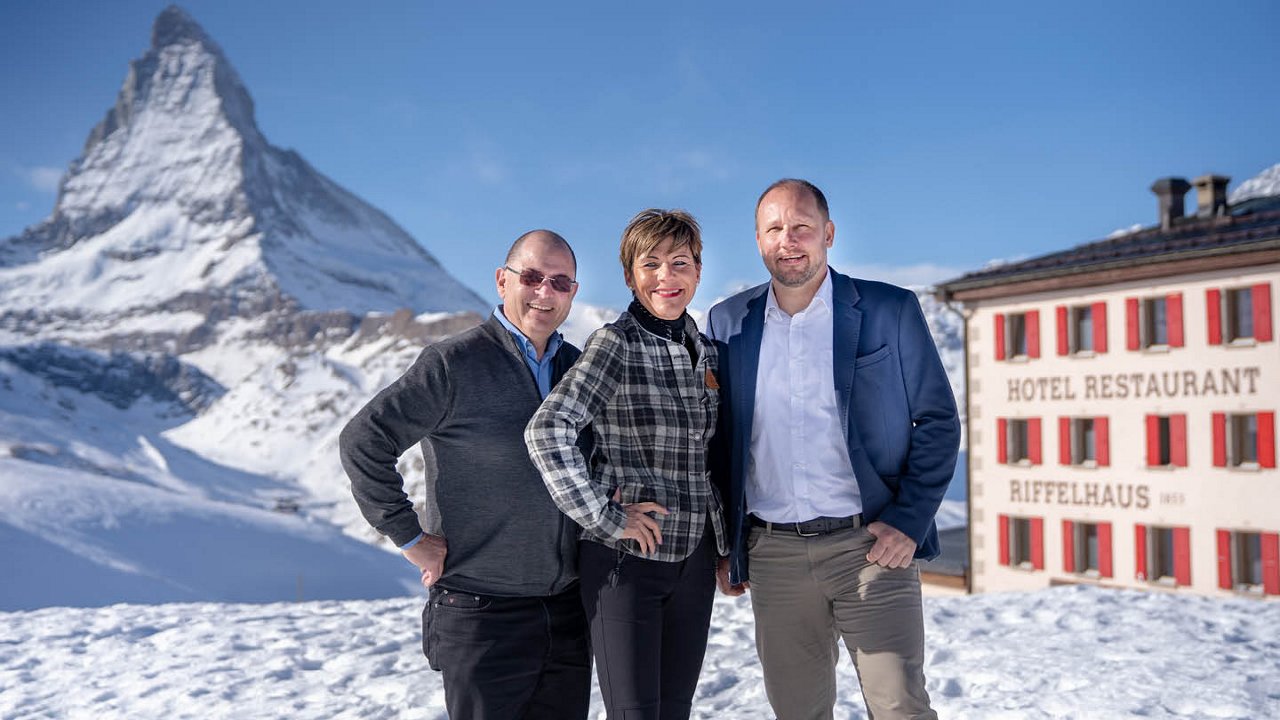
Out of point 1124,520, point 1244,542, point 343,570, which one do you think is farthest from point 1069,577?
point 343,570

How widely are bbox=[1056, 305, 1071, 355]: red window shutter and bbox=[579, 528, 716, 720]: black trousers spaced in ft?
77.6

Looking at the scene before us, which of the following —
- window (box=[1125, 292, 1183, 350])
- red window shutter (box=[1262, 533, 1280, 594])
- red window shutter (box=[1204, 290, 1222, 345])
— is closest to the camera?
red window shutter (box=[1262, 533, 1280, 594])

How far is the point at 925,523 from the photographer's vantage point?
318 cm

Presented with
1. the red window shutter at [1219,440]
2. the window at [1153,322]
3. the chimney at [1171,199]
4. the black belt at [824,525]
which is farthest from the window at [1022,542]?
the black belt at [824,525]

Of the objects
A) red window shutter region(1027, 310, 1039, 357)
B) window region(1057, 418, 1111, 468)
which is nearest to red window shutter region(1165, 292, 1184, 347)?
window region(1057, 418, 1111, 468)

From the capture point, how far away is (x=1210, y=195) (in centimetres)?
2539

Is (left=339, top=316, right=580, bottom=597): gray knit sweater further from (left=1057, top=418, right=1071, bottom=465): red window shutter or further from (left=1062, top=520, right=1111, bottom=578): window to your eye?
(left=1057, top=418, right=1071, bottom=465): red window shutter

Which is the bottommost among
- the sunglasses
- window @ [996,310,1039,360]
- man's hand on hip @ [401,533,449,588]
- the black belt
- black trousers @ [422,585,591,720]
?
black trousers @ [422,585,591,720]

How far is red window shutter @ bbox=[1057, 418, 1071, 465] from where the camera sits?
79.7ft

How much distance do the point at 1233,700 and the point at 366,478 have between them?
4572 millimetres

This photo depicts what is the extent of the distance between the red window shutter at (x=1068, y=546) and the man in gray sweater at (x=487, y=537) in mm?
23284

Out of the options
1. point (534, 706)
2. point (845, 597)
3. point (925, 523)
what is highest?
point (925, 523)

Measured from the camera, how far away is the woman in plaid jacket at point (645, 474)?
289 cm

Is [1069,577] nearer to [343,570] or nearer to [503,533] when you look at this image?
[503,533]
